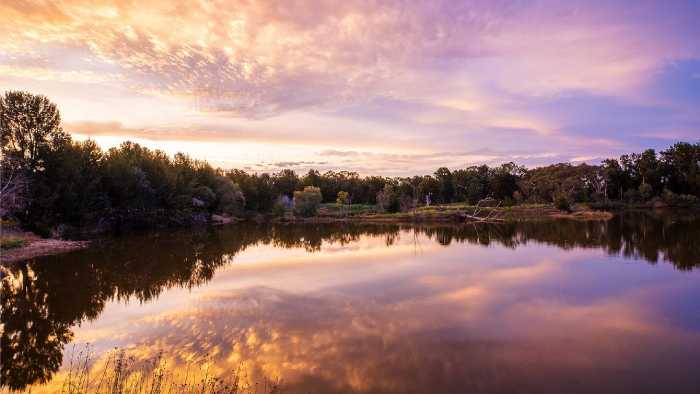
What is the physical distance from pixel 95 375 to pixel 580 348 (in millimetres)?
10326

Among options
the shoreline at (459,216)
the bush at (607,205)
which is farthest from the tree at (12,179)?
the bush at (607,205)

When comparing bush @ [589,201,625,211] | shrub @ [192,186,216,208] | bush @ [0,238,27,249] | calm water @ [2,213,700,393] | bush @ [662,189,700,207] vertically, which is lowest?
calm water @ [2,213,700,393]

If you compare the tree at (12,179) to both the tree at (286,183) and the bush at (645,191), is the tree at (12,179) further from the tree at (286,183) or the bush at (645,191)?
the bush at (645,191)

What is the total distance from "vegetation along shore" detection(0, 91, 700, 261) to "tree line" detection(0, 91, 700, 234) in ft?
0.42

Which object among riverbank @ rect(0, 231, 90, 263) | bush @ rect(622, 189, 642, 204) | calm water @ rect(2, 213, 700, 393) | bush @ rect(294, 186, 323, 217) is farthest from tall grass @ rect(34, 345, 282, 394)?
bush @ rect(622, 189, 642, 204)

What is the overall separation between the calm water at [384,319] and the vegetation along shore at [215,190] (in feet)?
42.9

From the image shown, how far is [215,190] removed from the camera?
67.6 meters

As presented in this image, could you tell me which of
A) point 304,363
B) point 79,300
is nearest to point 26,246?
point 79,300

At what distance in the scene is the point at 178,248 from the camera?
29125 mm

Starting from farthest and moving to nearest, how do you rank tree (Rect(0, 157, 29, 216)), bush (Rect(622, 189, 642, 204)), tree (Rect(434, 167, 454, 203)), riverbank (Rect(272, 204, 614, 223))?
Result: tree (Rect(434, 167, 454, 203)) < bush (Rect(622, 189, 642, 204)) < riverbank (Rect(272, 204, 614, 223)) < tree (Rect(0, 157, 29, 216))

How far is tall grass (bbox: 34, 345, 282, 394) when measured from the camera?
7359 mm

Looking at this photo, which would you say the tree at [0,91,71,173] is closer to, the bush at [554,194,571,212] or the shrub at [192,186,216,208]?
the shrub at [192,186,216,208]

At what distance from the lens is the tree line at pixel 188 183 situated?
33719 millimetres

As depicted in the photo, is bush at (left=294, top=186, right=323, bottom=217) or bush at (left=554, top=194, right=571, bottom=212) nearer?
bush at (left=554, top=194, right=571, bottom=212)
